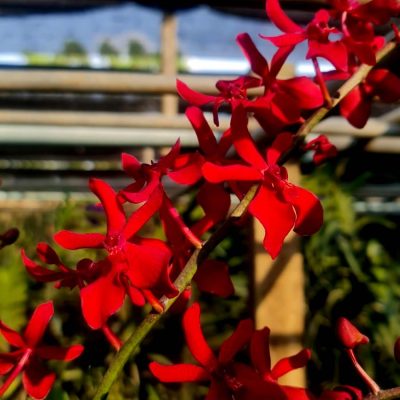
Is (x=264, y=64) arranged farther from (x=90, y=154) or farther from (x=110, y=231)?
(x=90, y=154)

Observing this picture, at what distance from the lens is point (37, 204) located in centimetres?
→ 344

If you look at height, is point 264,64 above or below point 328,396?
above

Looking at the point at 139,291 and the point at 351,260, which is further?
the point at 351,260

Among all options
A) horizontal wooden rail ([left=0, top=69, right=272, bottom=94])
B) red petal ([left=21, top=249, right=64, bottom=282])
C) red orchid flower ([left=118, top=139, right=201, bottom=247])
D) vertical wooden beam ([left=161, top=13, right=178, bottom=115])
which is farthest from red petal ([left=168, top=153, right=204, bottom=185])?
vertical wooden beam ([left=161, top=13, right=178, bottom=115])

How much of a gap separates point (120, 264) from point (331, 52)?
0.19 m

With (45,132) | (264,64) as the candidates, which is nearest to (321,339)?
(45,132)

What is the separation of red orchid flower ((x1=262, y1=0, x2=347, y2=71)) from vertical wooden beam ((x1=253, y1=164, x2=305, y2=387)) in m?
0.61

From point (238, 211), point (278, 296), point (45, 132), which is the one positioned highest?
point (238, 211)

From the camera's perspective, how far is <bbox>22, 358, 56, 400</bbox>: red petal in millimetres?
472

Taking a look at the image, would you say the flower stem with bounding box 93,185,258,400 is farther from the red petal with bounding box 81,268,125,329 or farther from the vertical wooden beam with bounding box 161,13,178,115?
the vertical wooden beam with bounding box 161,13,178,115

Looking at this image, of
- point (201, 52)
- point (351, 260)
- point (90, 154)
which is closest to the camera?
point (351, 260)

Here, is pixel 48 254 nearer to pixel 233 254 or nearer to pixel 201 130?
pixel 201 130

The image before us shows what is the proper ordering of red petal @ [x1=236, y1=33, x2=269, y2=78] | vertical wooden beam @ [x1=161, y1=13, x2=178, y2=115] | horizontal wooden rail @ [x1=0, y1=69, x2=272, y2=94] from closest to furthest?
red petal @ [x1=236, y1=33, x2=269, y2=78]
horizontal wooden rail @ [x1=0, y1=69, x2=272, y2=94]
vertical wooden beam @ [x1=161, y1=13, x2=178, y2=115]

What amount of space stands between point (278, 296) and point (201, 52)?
3618 millimetres
